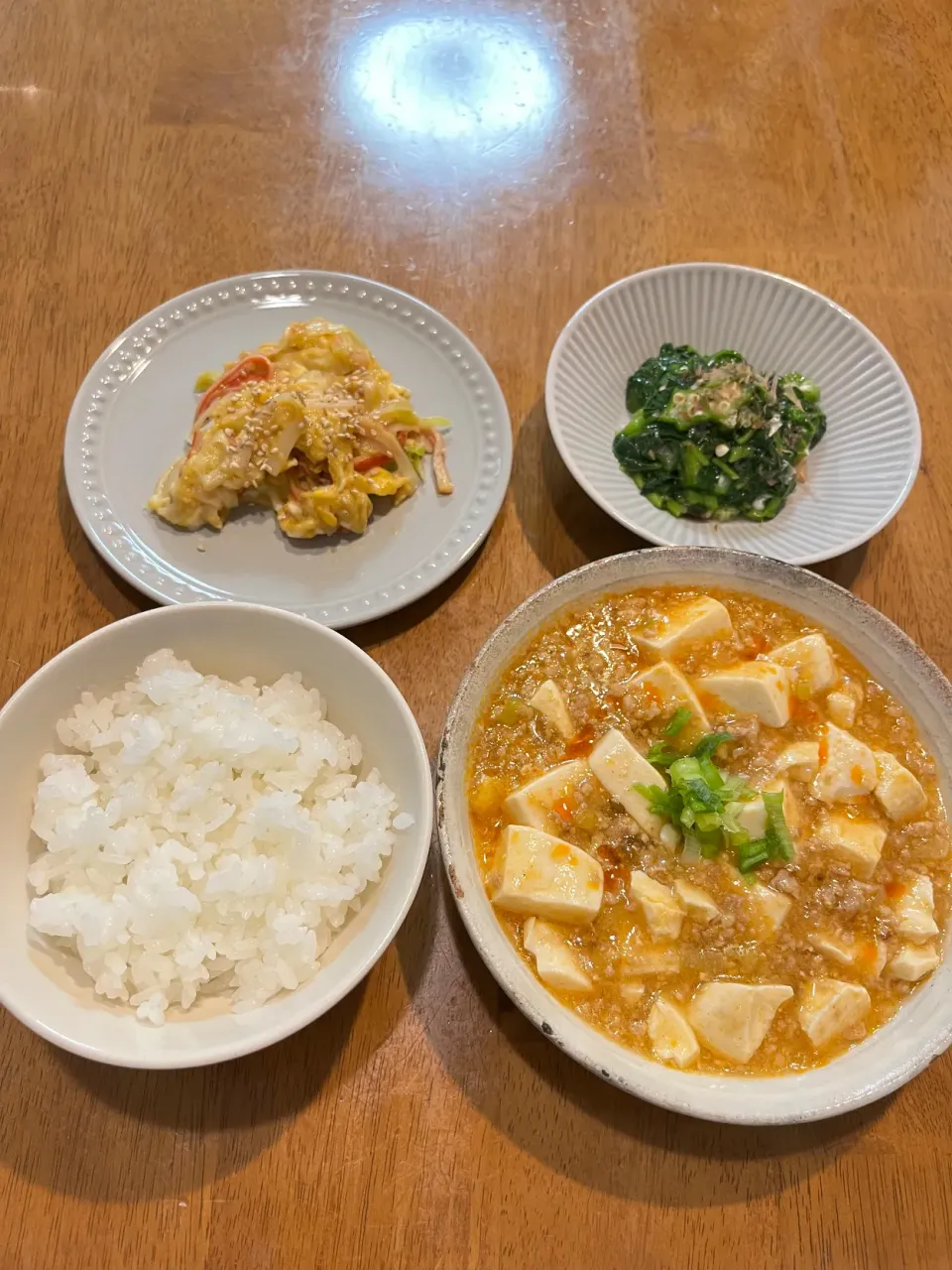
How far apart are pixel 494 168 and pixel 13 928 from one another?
9.76 ft

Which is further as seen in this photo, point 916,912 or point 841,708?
point 841,708

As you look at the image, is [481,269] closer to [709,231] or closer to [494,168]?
[494,168]

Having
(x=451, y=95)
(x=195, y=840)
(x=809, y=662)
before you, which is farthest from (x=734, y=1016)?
(x=451, y=95)

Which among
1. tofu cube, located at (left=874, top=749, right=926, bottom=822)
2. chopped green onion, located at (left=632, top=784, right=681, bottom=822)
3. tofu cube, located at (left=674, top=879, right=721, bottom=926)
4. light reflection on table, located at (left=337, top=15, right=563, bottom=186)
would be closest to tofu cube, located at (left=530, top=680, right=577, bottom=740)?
chopped green onion, located at (left=632, top=784, right=681, bottom=822)

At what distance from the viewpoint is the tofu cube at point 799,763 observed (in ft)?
6.72

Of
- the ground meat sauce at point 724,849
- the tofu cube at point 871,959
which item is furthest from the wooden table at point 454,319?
the tofu cube at point 871,959

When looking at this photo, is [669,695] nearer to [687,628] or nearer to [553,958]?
[687,628]

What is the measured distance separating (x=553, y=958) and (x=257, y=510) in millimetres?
1491

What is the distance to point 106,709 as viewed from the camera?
5.96 ft

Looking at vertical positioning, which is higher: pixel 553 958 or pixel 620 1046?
pixel 553 958

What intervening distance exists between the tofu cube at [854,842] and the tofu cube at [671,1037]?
55cm

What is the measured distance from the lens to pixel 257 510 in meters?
2.42

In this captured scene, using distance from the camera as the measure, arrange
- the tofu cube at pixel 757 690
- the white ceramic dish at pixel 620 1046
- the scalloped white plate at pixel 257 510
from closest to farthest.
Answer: the white ceramic dish at pixel 620 1046, the tofu cube at pixel 757 690, the scalloped white plate at pixel 257 510

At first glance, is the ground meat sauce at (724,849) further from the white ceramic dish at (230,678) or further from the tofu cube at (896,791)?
the white ceramic dish at (230,678)
